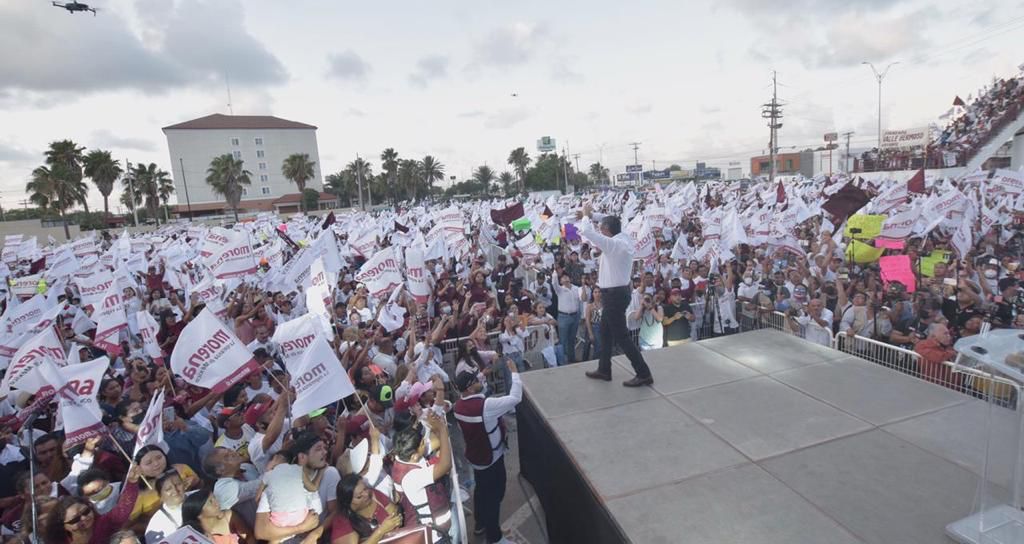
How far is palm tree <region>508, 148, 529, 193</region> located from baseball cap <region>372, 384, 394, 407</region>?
9189 cm

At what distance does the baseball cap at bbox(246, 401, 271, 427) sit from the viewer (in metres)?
5.67

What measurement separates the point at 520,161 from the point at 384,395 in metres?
94.2

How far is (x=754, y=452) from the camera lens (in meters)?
4.52

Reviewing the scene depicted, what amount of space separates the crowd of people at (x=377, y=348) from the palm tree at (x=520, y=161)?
83562 millimetres

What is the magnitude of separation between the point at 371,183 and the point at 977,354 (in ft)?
288

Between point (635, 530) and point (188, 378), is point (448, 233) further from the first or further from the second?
point (635, 530)

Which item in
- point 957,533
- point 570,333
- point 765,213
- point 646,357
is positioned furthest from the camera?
point 765,213

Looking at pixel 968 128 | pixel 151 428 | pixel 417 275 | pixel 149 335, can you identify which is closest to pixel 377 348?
pixel 417 275

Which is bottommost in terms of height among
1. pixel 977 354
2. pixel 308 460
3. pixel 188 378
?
pixel 308 460

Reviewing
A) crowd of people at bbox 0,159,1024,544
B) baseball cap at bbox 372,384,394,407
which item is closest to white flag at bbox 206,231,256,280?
crowd of people at bbox 0,159,1024,544

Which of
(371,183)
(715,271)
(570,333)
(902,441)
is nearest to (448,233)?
(570,333)

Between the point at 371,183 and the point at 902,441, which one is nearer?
the point at 902,441

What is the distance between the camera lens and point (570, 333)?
9.84 meters

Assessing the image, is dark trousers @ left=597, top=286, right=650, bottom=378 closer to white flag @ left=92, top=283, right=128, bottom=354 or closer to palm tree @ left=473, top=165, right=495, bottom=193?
white flag @ left=92, top=283, right=128, bottom=354
